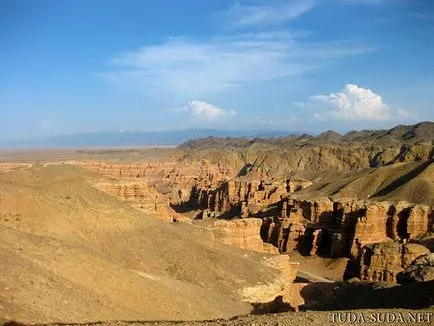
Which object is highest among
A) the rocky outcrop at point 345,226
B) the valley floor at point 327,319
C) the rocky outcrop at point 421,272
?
the valley floor at point 327,319

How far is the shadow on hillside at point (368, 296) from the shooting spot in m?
26.3

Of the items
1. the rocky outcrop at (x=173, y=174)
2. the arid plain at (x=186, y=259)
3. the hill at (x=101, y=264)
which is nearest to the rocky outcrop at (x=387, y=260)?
the arid plain at (x=186, y=259)

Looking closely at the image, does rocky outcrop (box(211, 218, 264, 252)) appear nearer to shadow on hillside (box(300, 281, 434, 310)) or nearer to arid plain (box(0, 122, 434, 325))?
arid plain (box(0, 122, 434, 325))

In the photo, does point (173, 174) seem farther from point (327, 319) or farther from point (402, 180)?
point (327, 319)

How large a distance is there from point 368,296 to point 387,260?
12418 millimetres

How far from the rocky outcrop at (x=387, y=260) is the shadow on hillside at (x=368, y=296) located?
192 inches

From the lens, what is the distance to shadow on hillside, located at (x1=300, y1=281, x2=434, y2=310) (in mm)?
26294

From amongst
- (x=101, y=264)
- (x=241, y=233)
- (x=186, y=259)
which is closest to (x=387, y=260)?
(x=241, y=233)

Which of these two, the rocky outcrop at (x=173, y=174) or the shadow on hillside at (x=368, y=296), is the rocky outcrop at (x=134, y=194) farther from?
the rocky outcrop at (x=173, y=174)

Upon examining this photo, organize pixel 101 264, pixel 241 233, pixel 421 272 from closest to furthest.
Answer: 1. pixel 101 264
2. pixel 421 272
3. pixel 241 233

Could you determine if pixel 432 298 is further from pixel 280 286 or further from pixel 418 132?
pixel 418 132

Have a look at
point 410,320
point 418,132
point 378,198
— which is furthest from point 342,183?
point 418,132

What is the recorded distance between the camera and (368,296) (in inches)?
1184

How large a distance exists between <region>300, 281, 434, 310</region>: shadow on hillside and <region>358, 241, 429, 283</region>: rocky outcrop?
489 cm
